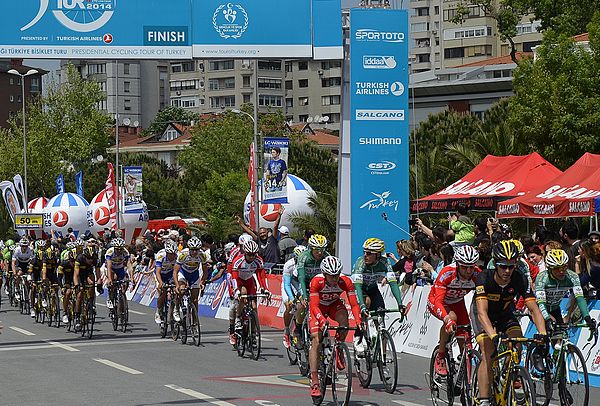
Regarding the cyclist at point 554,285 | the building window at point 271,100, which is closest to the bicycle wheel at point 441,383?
the cyclist at point 554,285

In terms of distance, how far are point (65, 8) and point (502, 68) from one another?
207 ft

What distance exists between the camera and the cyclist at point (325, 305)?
1309 centimetres

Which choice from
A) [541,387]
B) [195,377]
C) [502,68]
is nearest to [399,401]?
[541,387]

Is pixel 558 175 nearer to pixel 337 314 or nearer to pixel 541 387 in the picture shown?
pixel 337 314

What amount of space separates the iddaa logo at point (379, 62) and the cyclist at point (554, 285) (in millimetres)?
11386

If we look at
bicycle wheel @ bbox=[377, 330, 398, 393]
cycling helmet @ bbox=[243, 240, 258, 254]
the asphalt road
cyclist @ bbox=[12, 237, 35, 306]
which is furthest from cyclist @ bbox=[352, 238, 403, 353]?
cyclist @ bbox=[12, 237, 35, 306]

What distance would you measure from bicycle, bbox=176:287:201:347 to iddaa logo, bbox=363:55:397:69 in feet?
20.0

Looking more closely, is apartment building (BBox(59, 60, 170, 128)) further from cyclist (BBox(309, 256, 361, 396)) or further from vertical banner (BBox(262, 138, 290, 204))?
cyclist (BBox(309, 256, 361, 396))

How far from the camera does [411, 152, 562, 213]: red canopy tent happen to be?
25484 mm

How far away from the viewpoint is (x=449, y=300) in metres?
12.7

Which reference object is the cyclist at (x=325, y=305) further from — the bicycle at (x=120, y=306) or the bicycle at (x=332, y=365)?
the bicycle at (x=120, y=306)

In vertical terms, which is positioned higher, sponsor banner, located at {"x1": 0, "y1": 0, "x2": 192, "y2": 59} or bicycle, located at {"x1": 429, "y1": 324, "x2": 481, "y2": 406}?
sponsor banner, located at {"x1": 0, "y1": 0, "x2": 192, "y2": 59}

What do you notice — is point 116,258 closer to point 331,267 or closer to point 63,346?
point 63,346

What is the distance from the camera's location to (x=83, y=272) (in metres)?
24.1
